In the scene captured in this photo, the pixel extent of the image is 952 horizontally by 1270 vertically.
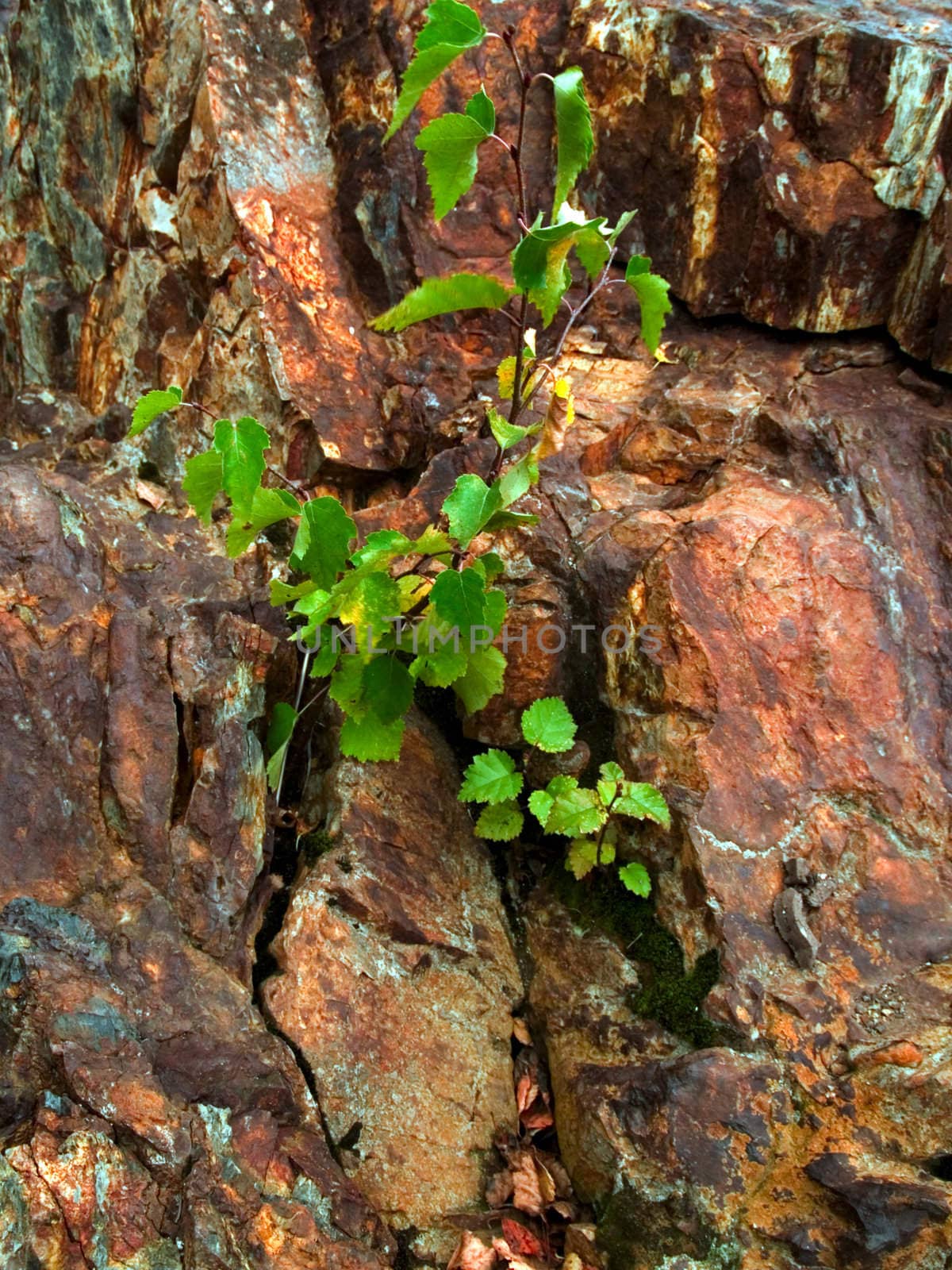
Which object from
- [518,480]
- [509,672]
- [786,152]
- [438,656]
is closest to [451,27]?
[518,480]

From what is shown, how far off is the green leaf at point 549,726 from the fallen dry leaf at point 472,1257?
1.50 metres

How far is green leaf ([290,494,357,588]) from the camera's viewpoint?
9.23 ft

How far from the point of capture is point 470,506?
107 inches

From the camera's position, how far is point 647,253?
4531mm

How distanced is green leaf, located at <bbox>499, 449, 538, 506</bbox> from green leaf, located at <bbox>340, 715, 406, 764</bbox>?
0.96 m

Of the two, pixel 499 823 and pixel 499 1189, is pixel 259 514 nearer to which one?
pixel 499 823

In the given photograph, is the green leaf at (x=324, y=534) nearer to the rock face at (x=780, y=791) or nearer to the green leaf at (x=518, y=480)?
the green leaf at (x=518, y=480)

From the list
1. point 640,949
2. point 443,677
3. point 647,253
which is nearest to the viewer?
point 443,677

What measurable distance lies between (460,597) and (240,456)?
29.5 inches

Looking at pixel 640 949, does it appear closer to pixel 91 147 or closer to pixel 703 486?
pixel 703 486

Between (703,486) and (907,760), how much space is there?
53.4 inches

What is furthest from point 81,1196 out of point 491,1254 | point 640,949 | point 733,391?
point 733,391

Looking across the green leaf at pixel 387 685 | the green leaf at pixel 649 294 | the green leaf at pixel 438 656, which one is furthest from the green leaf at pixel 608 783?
the green leaf at pixel 649 294

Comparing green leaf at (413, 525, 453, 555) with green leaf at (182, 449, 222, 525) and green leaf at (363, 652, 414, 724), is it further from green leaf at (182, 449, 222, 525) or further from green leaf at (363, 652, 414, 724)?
green leaf at (182, 449, 222, 525)
